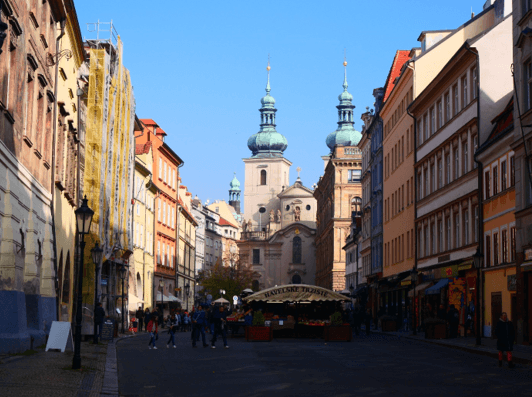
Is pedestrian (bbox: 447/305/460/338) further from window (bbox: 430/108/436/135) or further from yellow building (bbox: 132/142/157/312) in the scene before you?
yellow building (bbox: 132/142/157/312)

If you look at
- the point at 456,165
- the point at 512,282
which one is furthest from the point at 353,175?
the point at 512,282

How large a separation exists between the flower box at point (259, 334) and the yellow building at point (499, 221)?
8693 millimetres

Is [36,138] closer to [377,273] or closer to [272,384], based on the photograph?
[272,384]

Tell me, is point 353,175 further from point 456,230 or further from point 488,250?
point 488,250

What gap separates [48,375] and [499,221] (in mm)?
23484

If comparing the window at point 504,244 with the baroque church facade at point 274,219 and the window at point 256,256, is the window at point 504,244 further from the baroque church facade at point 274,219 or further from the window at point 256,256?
the window at point 256,256

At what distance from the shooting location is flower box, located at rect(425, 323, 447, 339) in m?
36.4

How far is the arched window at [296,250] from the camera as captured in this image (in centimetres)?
14262

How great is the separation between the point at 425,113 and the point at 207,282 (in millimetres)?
60031

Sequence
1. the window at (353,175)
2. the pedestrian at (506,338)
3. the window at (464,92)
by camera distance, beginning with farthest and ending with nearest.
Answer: the window at (353,175) < the window at (464,92) < the pedestrian at (506,338)

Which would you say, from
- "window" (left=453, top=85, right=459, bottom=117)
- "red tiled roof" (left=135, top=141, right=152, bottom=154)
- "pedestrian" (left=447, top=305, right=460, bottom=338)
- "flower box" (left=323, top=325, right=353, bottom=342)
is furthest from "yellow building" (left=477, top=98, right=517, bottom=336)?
"red tiled roof" (left=135, top=141, right=152, bottom=154)

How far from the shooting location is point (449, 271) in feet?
136

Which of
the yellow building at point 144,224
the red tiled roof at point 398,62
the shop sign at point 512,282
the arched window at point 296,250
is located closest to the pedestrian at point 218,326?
the shop sign at point 512,282

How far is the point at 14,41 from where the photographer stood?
19.7m
